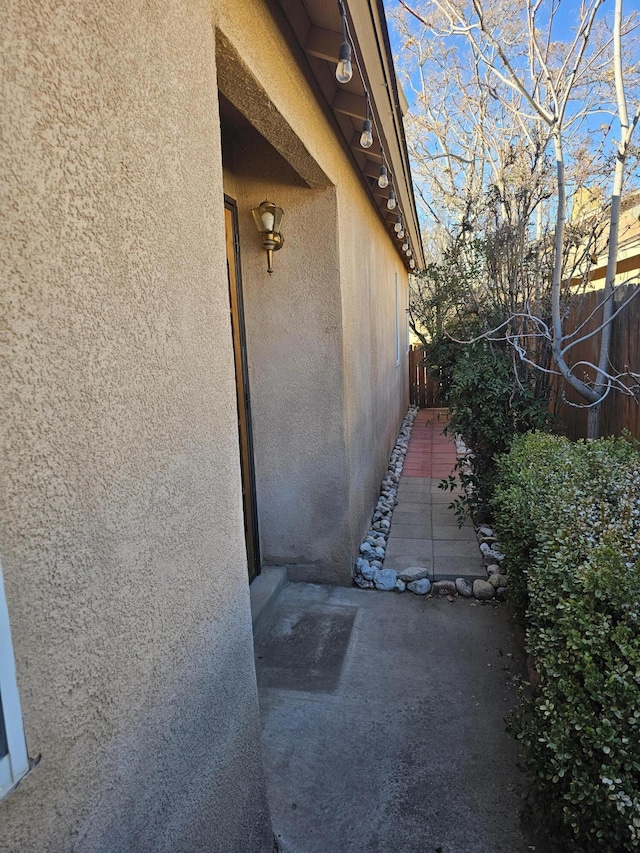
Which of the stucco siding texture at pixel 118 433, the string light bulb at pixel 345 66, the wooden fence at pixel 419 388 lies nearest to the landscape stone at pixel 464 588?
the stucco siding texture at pixel 118 433

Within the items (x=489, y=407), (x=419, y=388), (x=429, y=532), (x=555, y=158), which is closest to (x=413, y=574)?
(x=429, y=532)

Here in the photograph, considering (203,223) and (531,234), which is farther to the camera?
(531,234)

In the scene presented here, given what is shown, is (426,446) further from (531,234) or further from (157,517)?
(157,517)

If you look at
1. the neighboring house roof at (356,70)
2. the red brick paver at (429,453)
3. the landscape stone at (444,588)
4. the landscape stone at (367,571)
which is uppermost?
the neighboring house roof at (356,70)

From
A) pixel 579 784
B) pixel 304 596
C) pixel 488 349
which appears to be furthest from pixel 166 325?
pixel 488 349

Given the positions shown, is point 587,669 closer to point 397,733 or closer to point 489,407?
point 397,733

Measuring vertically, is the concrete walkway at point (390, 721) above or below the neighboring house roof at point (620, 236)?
below

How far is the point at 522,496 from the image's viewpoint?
2.75 metres

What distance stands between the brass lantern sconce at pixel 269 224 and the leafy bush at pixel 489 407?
2.04 metres

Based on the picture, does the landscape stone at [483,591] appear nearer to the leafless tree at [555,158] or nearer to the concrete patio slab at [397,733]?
the concrete patio slab at [397,733]

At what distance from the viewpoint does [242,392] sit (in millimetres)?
3719

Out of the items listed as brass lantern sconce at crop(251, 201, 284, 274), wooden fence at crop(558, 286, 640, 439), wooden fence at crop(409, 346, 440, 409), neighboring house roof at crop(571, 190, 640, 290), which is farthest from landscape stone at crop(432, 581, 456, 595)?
wooden fence at crop(409, 346, 440, 409)

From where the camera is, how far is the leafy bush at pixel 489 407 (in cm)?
450

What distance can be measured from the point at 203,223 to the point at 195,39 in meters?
0.56
